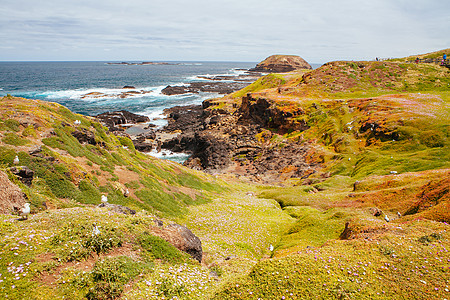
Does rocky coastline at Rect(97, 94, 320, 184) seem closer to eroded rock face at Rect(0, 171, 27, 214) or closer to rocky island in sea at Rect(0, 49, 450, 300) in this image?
rocky island in sea at Rect(0, 49, 450, 300)

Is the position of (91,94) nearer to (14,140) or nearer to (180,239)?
(14,140)

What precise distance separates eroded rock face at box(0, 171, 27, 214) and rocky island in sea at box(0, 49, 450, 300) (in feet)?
0.25

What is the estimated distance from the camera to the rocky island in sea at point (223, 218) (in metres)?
10.5

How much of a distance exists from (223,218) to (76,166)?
15.9 m

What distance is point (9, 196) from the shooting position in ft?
48.5

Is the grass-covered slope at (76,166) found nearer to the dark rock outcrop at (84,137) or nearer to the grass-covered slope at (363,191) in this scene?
the dark rock outcrop at (84,137)

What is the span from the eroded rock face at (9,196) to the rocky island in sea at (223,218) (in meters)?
0.08

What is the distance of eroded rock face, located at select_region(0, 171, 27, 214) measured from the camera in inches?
558

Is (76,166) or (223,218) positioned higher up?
(76,166)

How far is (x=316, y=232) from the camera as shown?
2352 centimetres

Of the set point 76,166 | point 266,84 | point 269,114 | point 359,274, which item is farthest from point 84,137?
point 266,84

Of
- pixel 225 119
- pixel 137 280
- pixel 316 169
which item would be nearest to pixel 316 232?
pixel 137 280

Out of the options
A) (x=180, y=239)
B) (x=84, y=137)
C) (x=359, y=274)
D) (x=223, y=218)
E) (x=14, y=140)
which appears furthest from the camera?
(x=84, y=137)

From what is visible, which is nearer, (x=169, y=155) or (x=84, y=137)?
(x=84, y=137)
